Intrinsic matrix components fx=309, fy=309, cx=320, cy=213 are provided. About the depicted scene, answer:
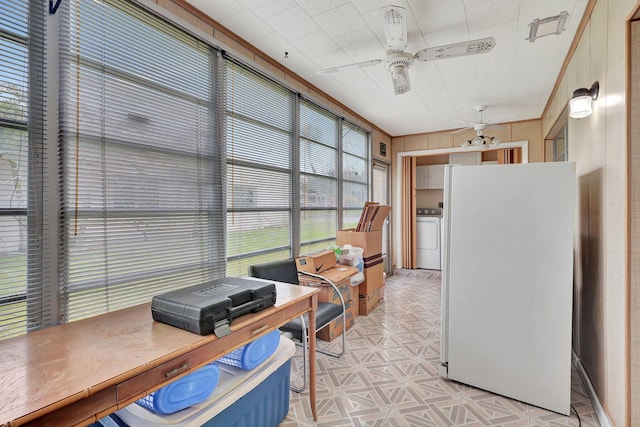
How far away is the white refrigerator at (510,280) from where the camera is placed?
2.02 meters

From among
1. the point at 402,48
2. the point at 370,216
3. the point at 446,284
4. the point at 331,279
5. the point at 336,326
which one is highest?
the point at 402,48

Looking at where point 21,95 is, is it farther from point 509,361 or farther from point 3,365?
point 509,361

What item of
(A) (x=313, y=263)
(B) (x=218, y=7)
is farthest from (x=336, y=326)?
(B) (x=218, y=7)

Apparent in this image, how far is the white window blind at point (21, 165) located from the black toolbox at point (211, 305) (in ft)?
1.96

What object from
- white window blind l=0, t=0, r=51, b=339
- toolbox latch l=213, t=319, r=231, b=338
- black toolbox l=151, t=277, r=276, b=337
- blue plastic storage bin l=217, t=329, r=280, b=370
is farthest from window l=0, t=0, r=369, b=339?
toolbox latch l=213, t=319, r=231, b=338

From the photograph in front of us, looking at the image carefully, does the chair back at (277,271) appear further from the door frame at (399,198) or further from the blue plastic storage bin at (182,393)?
the door frame at (399,198)

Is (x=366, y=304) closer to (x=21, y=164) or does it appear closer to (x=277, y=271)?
(x=277, y=271)

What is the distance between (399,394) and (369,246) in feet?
6.40

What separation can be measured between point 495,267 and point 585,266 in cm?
80

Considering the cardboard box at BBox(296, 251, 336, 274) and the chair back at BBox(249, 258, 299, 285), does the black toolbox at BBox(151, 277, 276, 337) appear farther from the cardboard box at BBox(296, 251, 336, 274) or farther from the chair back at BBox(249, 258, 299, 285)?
the cardboard box at BBox(296, 251, 336, 274)

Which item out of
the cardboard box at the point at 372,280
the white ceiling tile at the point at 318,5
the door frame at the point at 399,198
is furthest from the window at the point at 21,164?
the door frame at the point at 399,198

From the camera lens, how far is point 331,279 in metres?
3.03

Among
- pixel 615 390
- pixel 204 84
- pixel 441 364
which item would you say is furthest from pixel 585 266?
pixel 204 84

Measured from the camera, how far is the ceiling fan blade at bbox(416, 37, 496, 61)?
1.97 metres
